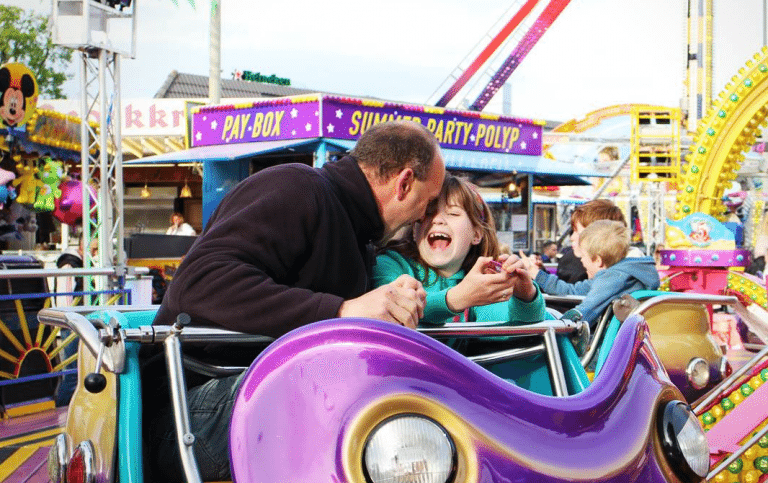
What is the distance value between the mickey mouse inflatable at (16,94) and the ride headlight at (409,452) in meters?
11.4

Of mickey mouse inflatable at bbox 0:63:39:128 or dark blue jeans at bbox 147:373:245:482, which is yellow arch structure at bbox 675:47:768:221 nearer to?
mickey mouse inflatable at bbox 0:63:39:128

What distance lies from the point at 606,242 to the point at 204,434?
3077 millimetres

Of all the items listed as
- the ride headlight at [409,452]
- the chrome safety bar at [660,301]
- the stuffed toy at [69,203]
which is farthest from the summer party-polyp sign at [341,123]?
the ride headlight at [409,452]

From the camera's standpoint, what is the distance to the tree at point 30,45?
122ft

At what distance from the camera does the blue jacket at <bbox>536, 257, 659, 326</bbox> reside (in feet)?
14.0

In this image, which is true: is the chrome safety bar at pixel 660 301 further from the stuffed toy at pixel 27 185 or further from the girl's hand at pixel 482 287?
the stuffed toy at pixel 27 185

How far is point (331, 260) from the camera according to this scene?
85.2 inches

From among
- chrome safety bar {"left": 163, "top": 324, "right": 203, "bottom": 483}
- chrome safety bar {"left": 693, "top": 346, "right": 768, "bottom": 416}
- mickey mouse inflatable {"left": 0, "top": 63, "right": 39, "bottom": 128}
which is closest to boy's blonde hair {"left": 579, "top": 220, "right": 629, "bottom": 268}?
chrome safety bar {"left": 693, "top": 346, "right": 768, "bottom": 416}

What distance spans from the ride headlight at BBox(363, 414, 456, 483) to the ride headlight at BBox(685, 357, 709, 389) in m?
3.32

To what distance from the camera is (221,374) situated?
2.06 m

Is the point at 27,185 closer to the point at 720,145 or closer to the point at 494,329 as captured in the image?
the point at 720,145

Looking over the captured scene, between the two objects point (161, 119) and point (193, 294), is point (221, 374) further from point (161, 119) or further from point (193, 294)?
point (161, 119)

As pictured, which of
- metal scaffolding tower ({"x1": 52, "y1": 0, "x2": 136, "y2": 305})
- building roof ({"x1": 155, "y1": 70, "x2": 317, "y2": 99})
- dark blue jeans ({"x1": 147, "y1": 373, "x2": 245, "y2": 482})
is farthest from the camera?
building roof ({"x1": 155, "y1": 70, "x2": 317, "y2": 99})

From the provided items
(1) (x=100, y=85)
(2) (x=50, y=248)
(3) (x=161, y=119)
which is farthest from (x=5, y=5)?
(1) (x=100, y=85)
